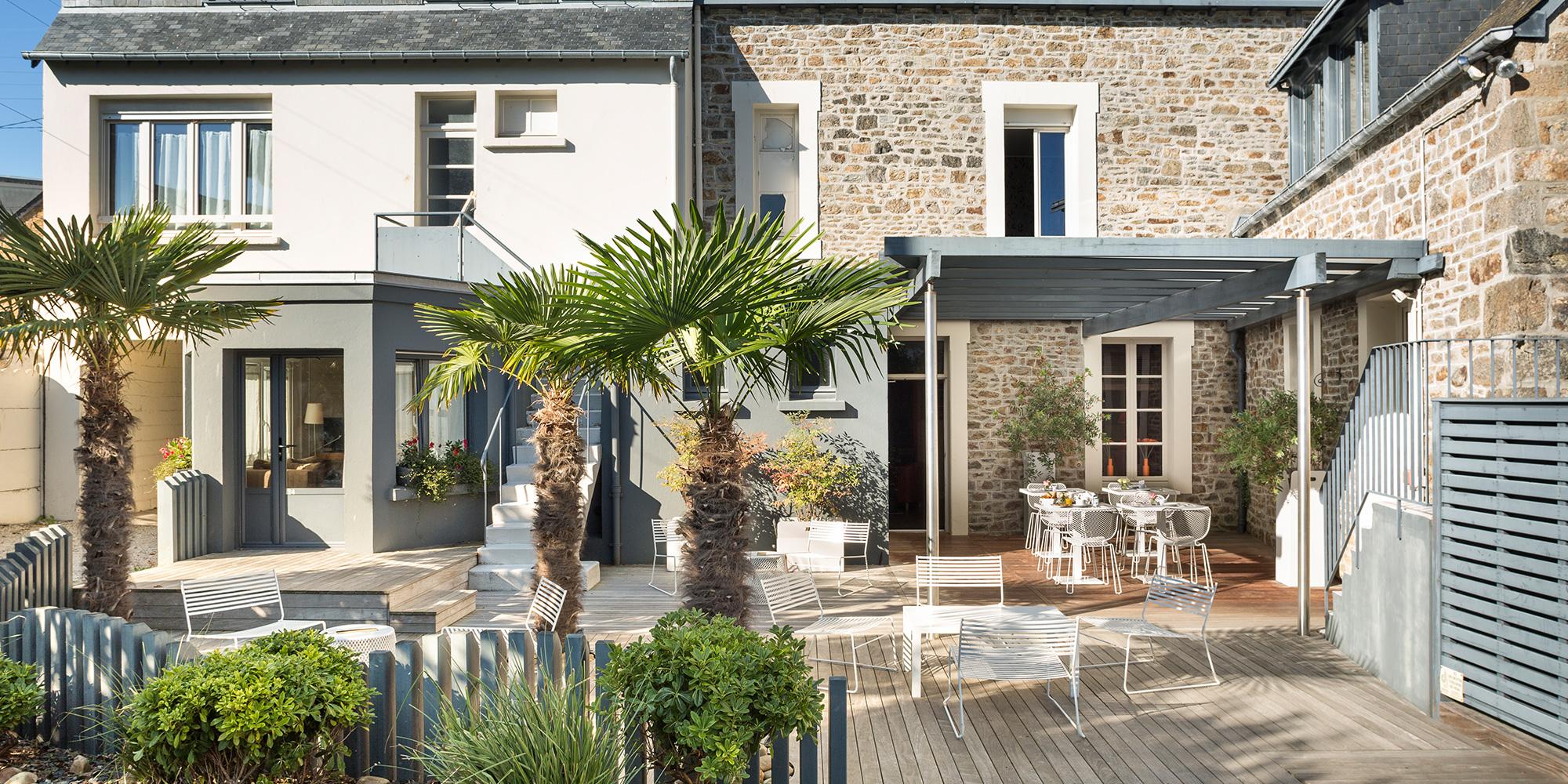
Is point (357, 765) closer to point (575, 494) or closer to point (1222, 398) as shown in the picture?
point (575, 494)

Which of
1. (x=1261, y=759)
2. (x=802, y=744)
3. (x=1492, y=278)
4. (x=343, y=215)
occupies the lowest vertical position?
(x=1261, y=759)

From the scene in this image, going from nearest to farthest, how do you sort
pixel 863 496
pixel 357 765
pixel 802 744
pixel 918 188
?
1. pixel 802 744
2. pixel 357 765
3. pixel 863 496
4. pixel 918 188

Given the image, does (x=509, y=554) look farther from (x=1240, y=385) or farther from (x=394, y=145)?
(x=1240, y=385)

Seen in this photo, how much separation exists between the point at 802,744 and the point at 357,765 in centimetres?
187

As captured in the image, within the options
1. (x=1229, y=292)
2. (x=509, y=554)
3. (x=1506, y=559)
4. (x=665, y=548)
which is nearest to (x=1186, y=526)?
(x=1229, y=292)

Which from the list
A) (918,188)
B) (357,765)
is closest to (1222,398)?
(918,188)

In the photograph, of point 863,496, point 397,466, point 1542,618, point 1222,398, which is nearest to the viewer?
point 1542,618

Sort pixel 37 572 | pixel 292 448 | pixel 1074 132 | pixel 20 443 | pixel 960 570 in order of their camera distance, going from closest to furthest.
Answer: pixel 37 572, pixel 960 570, pixel 292 448, pixel 20 443, pixel 1074 132

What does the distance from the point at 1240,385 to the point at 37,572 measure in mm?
12149

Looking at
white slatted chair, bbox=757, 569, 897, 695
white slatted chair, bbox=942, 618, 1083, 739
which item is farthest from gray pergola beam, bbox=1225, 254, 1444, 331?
white slatted chair, bbox=757, 569, 897, 695

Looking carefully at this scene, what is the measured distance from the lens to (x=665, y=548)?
397 inches

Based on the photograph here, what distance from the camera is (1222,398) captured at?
40.2 feet

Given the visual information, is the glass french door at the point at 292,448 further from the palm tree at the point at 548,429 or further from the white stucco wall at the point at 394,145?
the palm tree at the point at 548,429

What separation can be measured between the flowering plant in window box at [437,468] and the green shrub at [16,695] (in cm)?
502
